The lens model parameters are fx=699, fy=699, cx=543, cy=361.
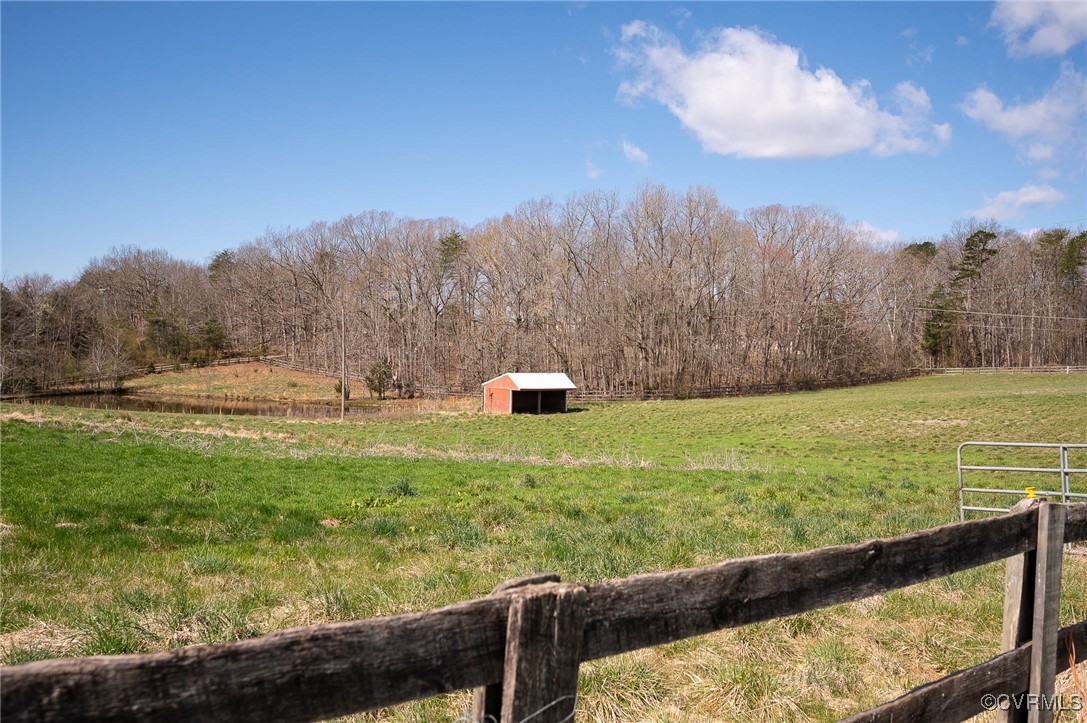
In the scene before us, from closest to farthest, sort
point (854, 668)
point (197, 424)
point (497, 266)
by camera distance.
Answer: point (854, 668) < point (197, 424) < point (497, 266)

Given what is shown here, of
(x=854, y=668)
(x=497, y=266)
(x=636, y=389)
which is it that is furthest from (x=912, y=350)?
(x=854, y=668)

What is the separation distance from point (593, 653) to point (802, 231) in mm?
84392

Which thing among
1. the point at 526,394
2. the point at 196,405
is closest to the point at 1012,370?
the point at 526,394

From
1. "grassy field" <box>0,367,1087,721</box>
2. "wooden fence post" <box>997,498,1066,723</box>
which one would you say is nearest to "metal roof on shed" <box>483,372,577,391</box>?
"grassy field" <box>0,367,1087,721</box>

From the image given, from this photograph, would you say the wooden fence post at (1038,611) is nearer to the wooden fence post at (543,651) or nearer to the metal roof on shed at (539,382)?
the wooden fence post at (543,651)

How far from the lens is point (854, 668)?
15.7ft

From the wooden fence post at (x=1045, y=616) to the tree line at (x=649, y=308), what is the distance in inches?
2589

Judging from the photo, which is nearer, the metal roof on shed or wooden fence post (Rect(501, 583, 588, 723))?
wooden fence post (Rect(501, 583, 588, 723))

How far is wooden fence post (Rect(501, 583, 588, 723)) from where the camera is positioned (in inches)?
81.0

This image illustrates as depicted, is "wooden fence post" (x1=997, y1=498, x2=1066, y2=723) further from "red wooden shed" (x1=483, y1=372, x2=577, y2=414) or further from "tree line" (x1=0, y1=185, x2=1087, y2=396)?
"tree line" (x1=0, y1=185, x2=1087, y2=396)

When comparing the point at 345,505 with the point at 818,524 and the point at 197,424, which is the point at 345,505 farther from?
the point at 197,424

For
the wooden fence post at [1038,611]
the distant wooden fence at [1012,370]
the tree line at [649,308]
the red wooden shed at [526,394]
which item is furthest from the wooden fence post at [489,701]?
the distant wooden fence at [1012,370]

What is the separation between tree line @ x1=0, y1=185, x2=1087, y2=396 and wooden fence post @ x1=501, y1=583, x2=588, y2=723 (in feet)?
222

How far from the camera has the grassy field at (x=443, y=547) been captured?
4.71 metres
